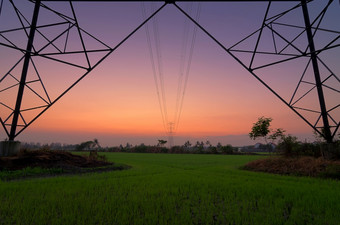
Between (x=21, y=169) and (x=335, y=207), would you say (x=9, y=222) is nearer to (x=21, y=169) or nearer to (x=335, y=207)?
(x=335, y=207)

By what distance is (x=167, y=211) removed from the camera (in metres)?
4.01

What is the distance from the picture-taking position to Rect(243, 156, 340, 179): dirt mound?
8.60m

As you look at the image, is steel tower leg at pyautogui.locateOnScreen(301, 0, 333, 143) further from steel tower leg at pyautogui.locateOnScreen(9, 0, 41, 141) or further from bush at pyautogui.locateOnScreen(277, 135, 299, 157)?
steel tower leg at pyautogui.locateOnScreen(9, 0, 41, 141)

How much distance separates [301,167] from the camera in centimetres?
995

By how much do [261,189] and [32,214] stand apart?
613 cm

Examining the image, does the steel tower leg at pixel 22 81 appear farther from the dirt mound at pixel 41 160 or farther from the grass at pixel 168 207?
the grass at pixel 168 207

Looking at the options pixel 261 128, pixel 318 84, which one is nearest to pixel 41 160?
pixel 318 84

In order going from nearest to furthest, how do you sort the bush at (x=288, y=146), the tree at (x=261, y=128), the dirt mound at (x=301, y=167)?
1. the dirt mound at (x=301, y=167)
2. the bush at (x=288, y=146)
3. the tree at (x=261, y=128)

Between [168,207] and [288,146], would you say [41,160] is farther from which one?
[288,146]

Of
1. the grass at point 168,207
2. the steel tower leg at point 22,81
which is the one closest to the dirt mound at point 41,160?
the steel tower leg at point 22,81

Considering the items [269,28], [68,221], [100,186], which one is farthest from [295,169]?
[68,221]

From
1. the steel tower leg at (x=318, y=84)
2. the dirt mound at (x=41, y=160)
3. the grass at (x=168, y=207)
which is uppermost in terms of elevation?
the steel tower leg at (x=318, y=84)

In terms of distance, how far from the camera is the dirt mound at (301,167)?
8598mm

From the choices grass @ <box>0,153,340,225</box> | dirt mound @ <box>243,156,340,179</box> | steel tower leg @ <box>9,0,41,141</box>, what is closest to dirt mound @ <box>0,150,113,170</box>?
steel tower leg @ <box>9,0,41,141</box>
